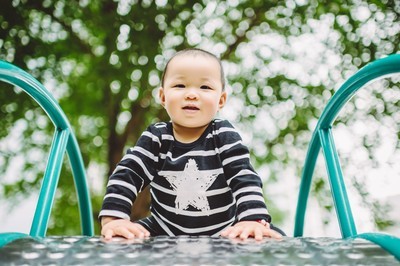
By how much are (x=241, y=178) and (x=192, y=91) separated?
0.27 m

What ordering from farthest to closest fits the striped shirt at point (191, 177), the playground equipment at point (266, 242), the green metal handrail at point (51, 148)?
the striped shirt at point (191, 177) < the green metal handrail at point (51, 148) < the playground equipment at point (266, 242)

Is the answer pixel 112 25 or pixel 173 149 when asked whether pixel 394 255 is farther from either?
pixel 112 25

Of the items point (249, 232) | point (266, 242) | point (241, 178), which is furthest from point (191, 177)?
point (266, 242)

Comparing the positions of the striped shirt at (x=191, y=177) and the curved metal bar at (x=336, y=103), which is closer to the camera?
the curved metal bar at (x=336, y=103)

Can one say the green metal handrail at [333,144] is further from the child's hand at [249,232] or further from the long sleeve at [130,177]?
the long sleeve at [130,177]

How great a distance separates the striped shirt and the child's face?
8 centimetres

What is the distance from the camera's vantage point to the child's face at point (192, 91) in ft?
3.98

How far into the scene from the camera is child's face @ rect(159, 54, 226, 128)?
121cm

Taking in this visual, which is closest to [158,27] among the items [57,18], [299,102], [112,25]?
[112,25]

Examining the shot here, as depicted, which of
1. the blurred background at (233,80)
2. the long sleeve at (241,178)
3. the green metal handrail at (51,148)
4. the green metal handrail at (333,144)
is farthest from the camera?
the blurred background at (233,80)

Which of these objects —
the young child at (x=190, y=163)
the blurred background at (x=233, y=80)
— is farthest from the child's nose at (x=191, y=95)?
the blurred background at (x=233, y=80)

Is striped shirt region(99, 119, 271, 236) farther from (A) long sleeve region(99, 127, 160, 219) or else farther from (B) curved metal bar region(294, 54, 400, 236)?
(B) curved metal bar region(294, 54, 400, 236)

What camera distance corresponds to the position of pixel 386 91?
314cm

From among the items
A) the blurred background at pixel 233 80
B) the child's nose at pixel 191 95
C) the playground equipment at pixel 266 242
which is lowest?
the playground equipment at pixel 266 242
